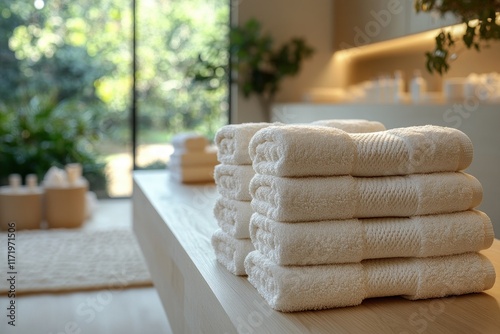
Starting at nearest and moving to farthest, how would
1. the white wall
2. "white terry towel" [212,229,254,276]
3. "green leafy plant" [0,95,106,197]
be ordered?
"white terry towel" [212,229,254,276], "green leafy plant" [0,95,106,197], the white wall

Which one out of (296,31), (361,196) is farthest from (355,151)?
(296,31)

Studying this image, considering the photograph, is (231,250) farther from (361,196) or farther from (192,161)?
(192,161)

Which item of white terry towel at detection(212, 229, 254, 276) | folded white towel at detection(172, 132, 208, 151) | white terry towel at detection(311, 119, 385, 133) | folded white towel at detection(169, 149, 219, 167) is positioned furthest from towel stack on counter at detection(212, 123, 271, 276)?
folded white towel at detection(172, 132, 208, 151)

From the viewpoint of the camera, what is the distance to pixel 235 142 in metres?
1.30

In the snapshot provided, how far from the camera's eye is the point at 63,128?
519cm

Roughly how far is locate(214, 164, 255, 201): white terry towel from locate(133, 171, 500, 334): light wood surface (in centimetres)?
14

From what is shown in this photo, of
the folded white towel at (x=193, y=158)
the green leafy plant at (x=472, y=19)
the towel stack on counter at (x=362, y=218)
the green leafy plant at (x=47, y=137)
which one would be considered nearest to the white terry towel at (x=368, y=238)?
the towel stack on counter at (x=362, y=218)

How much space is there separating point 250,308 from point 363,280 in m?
0.18

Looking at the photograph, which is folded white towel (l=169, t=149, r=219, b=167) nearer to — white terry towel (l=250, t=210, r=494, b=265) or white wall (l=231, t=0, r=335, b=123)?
white terry towel (l=250, t=210, r=494, b=265)

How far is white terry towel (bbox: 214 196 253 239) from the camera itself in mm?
1247

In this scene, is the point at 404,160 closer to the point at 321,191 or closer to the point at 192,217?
the point at 321,191

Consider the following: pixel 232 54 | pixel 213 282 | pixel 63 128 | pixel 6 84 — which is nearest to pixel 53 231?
pixel 63 128

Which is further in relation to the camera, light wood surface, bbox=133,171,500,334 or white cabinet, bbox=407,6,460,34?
white cabinet, bbox=407,6,460,34

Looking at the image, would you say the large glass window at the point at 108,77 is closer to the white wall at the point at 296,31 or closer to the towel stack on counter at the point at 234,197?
the white wall at the point at 296,31
